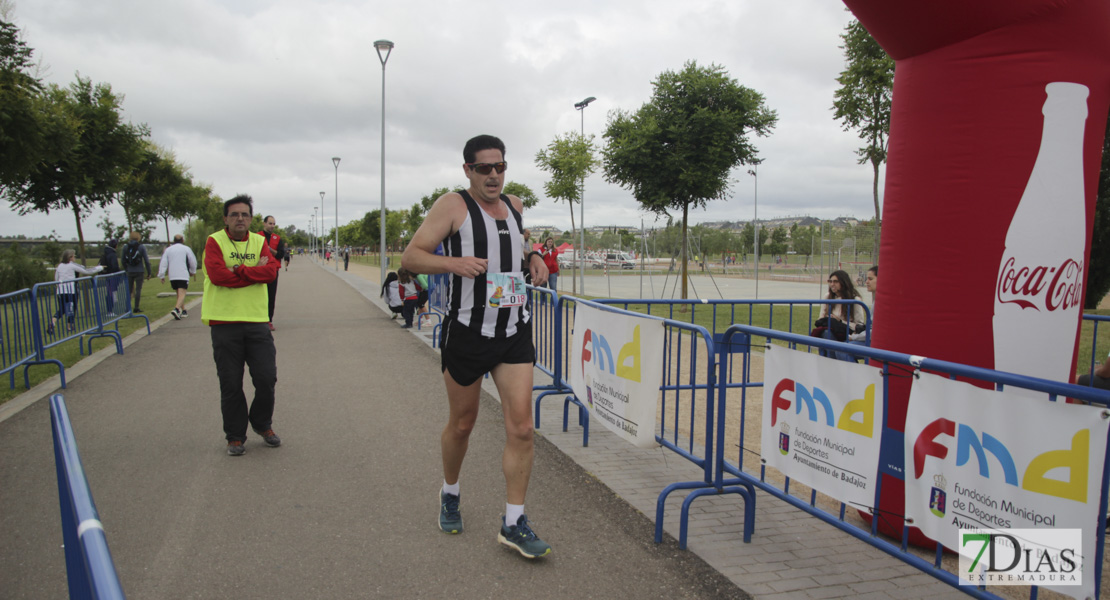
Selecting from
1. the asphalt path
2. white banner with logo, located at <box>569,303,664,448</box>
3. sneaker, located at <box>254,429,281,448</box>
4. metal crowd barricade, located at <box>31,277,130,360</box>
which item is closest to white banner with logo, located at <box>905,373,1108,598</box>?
the asphalt path

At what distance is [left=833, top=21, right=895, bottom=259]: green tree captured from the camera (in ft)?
37.0

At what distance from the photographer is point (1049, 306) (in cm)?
346

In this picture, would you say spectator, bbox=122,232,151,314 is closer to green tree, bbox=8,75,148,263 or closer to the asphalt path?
green tree, bbox=8,75,148,263

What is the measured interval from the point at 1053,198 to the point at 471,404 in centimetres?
302

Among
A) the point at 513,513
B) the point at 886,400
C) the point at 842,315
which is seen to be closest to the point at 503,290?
the point at 513,513

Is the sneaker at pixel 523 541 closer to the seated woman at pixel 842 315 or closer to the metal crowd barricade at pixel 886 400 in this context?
the metal crowd barricade at pixel 886 400

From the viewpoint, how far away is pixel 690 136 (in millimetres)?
14922

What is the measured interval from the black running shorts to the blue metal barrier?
1.65 metres

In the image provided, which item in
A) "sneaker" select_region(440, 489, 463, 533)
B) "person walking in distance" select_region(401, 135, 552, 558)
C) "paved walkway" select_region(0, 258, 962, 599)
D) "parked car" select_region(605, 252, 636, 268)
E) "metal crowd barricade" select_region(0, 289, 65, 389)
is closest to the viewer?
"paved walkway" select_region(0, 258, 962, 599)

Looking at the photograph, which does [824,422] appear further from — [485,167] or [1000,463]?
[485,167]

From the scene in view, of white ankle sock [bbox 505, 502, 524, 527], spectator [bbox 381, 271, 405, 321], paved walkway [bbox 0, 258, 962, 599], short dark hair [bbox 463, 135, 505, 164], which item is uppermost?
short dark hair [bbox 463, 135, 505, 164]

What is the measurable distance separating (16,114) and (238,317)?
1014 centimetres

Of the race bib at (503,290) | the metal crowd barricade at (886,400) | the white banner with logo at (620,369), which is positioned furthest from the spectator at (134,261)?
the metal crowd barricade at (886,400)

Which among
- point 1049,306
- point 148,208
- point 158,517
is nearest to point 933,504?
point 1049,306
